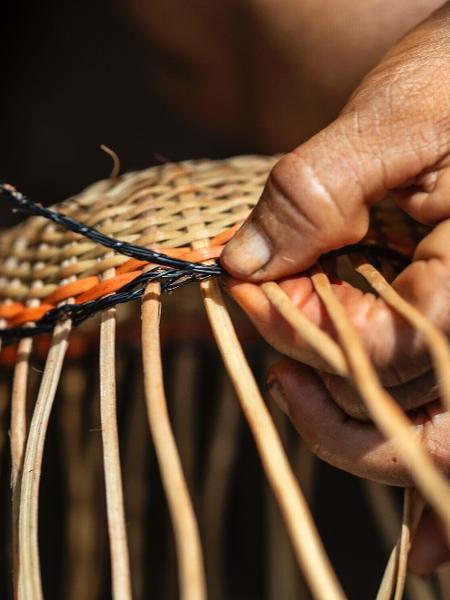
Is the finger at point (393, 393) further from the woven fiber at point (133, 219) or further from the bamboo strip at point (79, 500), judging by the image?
the bamboo strip at point (79, 500)

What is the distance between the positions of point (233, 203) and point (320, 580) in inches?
11.5

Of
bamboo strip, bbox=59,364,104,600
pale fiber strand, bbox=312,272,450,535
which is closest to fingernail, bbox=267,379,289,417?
pale fiber strand, bbox=312,272,450,535

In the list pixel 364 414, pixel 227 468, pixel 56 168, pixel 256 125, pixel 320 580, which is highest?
pixel 56 168

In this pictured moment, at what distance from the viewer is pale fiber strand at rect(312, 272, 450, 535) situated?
1.05ft

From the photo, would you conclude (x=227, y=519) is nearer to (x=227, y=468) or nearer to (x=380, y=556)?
(x=227, y=468)

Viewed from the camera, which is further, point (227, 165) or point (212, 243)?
point (227, 165)

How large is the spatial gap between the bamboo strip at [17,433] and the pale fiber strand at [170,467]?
0.12 meters

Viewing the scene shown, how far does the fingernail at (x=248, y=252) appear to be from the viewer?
469mm

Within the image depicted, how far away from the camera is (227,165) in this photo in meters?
0.66

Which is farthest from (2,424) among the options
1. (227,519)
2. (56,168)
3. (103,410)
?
(56,168)

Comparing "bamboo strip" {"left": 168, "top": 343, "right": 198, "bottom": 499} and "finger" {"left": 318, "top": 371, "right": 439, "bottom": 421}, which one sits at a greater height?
"bamboo strip" {"left": 168, "top": 343, "right": 198, "bottom": 499}

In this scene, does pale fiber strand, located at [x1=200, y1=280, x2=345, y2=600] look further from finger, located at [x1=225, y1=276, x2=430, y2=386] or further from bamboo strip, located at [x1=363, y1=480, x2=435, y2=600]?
bamboo strip, located at [x1=363, y1=480, x2=435, y2=600]

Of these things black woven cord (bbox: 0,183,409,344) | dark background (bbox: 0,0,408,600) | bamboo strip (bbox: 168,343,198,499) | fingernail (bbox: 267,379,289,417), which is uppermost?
dark background (bbox: 0,0,408,600)

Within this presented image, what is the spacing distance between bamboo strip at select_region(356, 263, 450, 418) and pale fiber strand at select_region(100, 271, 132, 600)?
17 centimetres
